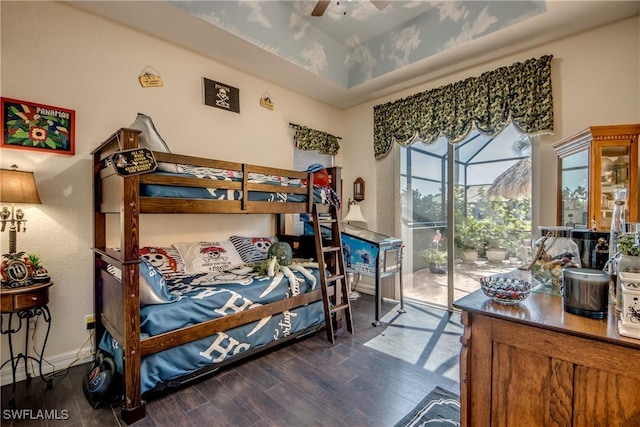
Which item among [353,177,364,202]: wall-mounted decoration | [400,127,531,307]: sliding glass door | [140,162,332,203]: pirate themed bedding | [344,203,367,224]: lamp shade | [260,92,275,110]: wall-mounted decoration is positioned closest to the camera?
[140,162,332,203]: pirate themed bedding

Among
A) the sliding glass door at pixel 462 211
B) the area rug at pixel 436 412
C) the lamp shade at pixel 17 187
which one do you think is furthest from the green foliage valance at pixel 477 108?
the lamp shade at pixel 17 187

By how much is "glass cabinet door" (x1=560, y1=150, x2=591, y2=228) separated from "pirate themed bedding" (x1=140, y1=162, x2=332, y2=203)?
7.30 feet

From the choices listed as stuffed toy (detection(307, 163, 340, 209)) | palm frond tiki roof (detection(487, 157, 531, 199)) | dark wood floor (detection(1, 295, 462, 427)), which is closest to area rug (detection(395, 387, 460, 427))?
dark wood floor (detection(1, 295, 462, 427))

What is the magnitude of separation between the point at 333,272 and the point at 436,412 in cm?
158

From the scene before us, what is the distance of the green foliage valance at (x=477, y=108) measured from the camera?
281cm

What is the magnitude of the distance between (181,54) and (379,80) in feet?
7.51

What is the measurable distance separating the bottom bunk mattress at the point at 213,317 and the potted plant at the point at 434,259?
1.80 metres

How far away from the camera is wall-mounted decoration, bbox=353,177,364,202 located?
14.5 feet

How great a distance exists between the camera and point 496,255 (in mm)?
3434

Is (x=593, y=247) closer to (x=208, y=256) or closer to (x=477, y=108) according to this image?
(x=477, y=108)

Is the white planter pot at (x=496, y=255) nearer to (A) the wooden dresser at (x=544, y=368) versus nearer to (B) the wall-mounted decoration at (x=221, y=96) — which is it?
(A) the wooden dresser at (x=544, y=368)

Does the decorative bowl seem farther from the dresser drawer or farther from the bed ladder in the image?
the dresser drawer

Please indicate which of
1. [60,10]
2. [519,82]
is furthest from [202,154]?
[519,82]

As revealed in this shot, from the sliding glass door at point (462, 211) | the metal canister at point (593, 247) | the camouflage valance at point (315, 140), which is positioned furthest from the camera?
the camouflage valance at point (315, 140)
